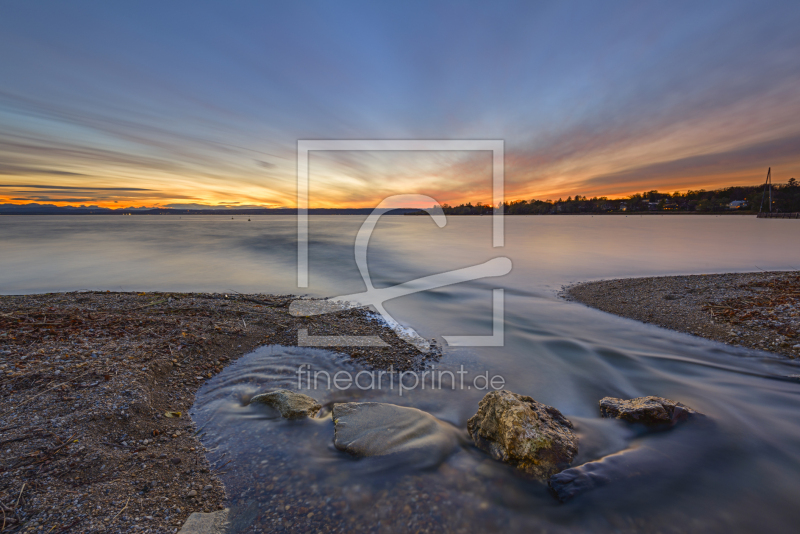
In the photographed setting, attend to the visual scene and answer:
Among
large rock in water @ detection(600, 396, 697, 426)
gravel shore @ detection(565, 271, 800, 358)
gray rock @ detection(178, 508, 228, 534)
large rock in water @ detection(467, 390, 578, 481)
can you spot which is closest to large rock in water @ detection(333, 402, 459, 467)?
large rock in water @ detection(467, 390, 578, 481)

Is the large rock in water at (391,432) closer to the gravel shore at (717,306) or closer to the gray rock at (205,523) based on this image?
the gray rock at (205,523)

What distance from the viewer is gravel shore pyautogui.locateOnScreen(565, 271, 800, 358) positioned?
23.5 ft

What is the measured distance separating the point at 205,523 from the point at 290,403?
1.80m

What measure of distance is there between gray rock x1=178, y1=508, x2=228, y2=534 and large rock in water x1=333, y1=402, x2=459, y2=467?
1.36 metres

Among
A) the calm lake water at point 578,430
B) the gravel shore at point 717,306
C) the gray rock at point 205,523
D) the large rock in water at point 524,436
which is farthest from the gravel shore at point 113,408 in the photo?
the gravel shore at point 717,306

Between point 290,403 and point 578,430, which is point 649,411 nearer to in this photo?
point 578,430

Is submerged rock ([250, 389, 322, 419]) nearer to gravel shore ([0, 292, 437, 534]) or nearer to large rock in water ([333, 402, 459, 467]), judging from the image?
large rock in water ([333, 402, 459, 467])

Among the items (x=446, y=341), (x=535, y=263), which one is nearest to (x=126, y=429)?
(x=446, y=341)

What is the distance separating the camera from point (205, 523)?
9.18 ft

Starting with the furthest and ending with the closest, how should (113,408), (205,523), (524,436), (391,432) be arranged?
(391,432)
(113,408)
(524,436)
(205,523)

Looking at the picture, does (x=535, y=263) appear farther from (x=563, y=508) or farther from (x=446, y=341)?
(x=563, y=508)

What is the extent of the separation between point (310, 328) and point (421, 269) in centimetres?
1305

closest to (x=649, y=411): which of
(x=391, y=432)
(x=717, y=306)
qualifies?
(x=391, y=432)

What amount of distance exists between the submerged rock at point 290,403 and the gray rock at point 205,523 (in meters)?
1.55
